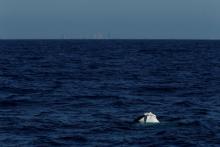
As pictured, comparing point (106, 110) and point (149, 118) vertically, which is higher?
point (149, 118)

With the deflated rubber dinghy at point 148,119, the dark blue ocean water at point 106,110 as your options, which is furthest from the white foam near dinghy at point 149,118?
the dark blue ocean water at point 106,110

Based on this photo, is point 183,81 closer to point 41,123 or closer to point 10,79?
point 10,79

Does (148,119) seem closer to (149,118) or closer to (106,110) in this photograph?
(149,118)

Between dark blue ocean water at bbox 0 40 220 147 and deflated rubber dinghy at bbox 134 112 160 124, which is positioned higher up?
deflated rubber dinghy at bbox 134 112 160 124

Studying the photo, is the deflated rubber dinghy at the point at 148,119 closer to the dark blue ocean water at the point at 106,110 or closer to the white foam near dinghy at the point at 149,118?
the white foam near dinghy at the point at 149,118

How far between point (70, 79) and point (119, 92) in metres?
14.5

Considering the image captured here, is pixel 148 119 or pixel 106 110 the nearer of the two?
pixel 148 119

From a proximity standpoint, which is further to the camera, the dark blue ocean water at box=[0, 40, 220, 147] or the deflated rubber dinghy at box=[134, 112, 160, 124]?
the deflated rubber dinghy at box=[134, 112, 160, 124]

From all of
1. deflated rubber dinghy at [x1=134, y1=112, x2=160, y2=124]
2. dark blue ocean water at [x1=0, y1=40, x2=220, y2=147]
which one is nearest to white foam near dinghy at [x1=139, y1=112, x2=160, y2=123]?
deflated rubber dinghy at [x1=134, y1=112, x2=160, y2=124]

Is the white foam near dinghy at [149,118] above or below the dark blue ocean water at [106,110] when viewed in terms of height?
above

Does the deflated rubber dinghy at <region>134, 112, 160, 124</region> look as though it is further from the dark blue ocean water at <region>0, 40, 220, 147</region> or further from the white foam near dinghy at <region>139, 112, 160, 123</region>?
the dark blue ocean water at <region>0, 40, 220, 147</region>

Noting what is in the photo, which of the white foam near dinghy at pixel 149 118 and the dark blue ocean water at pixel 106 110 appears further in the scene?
the white foam near dinghy at pixel 149 118

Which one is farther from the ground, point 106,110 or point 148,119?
point 148,119

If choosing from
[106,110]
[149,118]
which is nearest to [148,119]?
[149,118]
